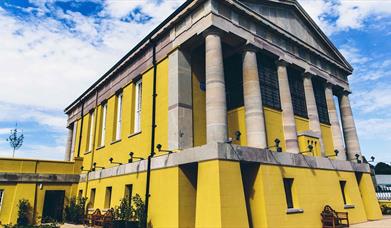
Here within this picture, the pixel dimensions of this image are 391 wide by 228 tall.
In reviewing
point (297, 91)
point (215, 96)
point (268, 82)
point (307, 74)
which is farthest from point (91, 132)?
point (307, 74)

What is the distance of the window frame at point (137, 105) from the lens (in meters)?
21.7

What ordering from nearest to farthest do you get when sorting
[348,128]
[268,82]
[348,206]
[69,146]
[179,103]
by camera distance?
[179,103]
[348,206]
[268,82]
[348,128]
[69,146]

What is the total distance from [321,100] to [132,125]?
16912 millimetres

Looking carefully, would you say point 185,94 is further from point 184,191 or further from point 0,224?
point 0,224

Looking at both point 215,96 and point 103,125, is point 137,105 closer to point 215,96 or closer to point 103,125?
point 103,125

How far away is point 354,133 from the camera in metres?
25.3

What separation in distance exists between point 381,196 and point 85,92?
32566 millimetres

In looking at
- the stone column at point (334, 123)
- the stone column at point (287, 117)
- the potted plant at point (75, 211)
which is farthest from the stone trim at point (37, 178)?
the stone column at point (334, 123)

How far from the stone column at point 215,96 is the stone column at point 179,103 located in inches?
88.3

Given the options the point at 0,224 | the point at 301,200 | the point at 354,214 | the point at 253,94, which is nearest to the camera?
the point at 301,200

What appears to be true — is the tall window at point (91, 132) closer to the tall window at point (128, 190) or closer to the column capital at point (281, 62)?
the tall window at point (128, 190)

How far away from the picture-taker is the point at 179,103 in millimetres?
16500

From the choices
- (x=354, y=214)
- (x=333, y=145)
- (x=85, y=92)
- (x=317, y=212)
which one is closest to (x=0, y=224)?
(x=85, y=92)

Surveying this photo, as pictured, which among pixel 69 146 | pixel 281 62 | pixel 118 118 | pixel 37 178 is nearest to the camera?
pixel 281 62
